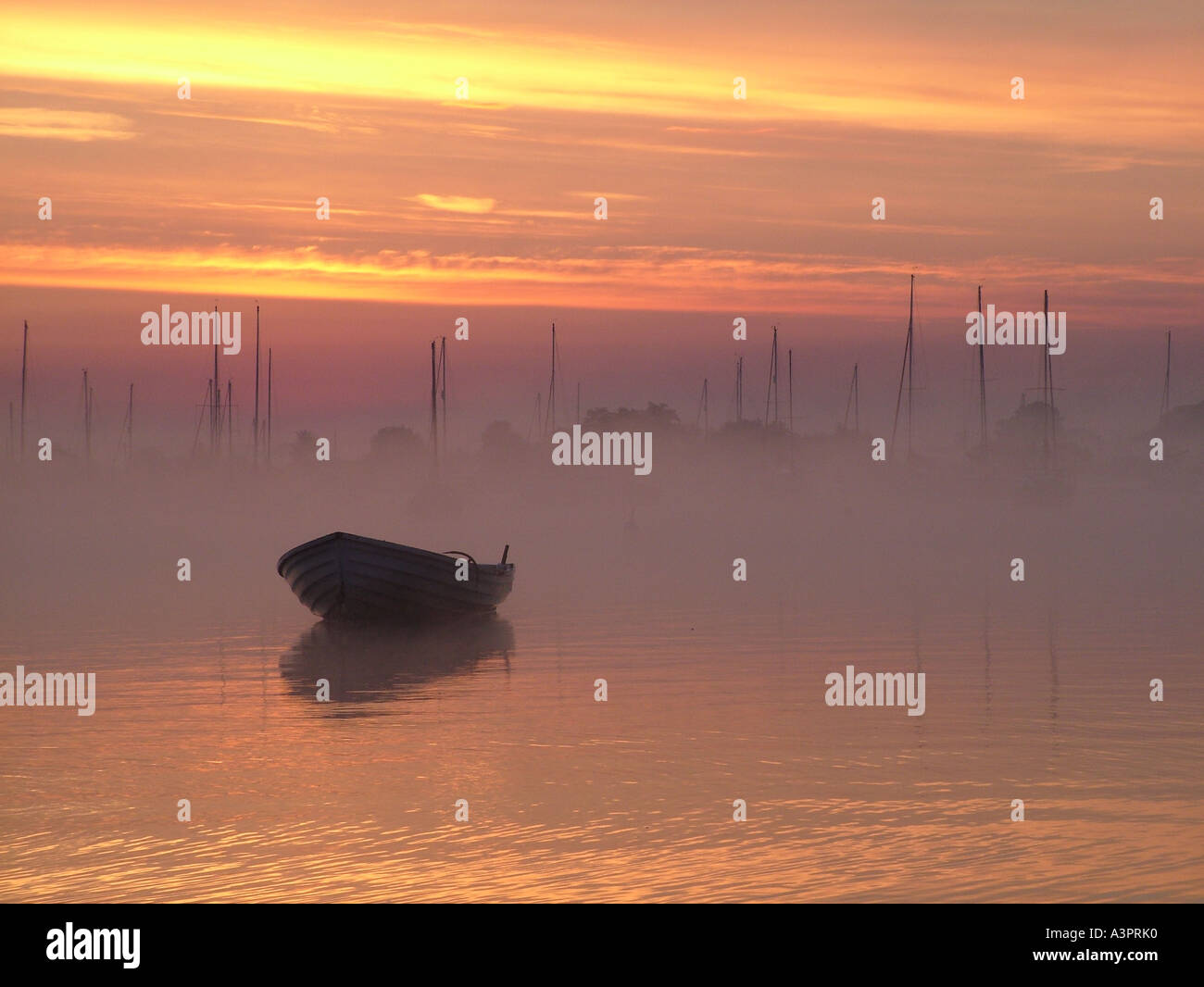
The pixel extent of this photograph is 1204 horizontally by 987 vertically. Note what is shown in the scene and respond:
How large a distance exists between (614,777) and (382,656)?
1359 cm

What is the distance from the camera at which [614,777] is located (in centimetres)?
1627

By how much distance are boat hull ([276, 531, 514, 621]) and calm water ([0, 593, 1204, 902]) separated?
16.4 feet

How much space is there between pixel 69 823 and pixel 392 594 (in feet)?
65.7

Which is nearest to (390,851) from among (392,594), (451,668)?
(451,668)

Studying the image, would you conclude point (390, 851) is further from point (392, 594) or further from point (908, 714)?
point (392, 594)

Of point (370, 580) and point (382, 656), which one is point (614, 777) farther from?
point (370, 580)

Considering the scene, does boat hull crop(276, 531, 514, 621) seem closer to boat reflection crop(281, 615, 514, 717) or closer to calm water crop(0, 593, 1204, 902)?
boat reflection crop(281, 615, 514, 717)

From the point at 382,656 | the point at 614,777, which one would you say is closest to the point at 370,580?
the point at 382,656

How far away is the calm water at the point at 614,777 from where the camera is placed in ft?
39.9

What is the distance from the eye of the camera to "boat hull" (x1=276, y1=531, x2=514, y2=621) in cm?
3394

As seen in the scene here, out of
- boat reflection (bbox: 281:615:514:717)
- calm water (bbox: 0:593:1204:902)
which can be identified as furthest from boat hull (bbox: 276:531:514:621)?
calm water (bbox: 0:593:1204:902)

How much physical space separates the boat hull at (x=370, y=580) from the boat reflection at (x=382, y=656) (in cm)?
53

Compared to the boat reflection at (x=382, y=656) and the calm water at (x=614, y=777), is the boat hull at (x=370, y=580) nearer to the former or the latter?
the boat reflection at (x=382, y=656)

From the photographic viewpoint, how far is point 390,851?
510 inches
